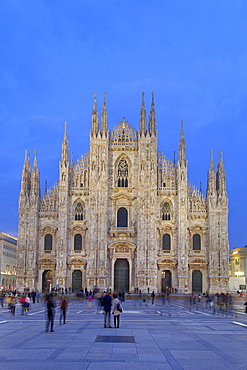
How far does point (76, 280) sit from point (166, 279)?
37.7ft

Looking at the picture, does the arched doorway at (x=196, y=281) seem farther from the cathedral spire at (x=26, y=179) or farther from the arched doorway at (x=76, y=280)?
the cathedral spire at (x=26, y=179)

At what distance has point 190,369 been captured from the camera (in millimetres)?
12766

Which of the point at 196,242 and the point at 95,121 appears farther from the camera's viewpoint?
the point at 95,121

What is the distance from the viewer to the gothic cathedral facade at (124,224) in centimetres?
6153

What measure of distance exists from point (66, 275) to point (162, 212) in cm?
1462

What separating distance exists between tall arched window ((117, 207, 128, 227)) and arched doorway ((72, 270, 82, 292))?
8.05m

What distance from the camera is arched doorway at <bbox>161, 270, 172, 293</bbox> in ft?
204

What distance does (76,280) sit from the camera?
62.5 meters

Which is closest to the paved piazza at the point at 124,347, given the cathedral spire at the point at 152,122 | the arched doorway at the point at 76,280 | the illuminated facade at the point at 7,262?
the arched doorway at the point at 76,280

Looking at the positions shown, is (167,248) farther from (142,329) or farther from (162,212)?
(142,329)

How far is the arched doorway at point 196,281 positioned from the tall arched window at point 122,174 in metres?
14.4

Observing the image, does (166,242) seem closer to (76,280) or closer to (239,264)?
(76,280)

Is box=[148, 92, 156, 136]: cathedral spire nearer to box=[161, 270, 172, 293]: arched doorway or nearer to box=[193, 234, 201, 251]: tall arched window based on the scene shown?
box=[193, 234, 201, 251]: tall arched window

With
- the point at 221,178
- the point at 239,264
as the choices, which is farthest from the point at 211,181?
the point at 239,264
